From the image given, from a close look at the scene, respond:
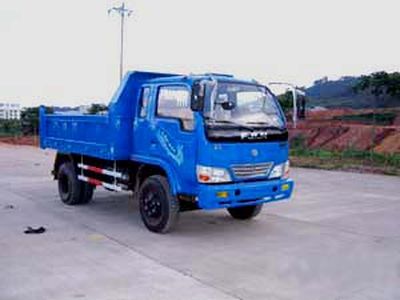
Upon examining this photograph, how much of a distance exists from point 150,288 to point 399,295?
2402 mm

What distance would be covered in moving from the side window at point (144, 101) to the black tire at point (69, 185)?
2.65 meters

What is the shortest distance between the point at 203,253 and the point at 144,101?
8.68 ft

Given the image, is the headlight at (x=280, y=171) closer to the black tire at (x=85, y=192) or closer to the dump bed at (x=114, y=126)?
the dump bed at (x=114, y=126)

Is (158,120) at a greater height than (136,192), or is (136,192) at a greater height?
(158,120)

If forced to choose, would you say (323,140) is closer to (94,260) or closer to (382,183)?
(382,183)

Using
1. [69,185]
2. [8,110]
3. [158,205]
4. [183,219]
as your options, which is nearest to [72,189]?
[69,185]

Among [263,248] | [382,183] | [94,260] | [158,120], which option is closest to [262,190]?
[263,248]

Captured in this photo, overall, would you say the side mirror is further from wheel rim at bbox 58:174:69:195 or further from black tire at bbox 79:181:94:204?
wheel rim at bbox 58:174:69:195

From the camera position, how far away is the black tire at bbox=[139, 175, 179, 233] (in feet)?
23.1

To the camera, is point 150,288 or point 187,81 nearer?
point 150,288

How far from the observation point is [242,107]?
707cm

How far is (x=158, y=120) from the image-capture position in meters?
7.26

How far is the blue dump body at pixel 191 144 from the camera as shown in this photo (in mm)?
6602

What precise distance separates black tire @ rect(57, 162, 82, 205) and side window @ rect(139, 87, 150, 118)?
2.65 meters
